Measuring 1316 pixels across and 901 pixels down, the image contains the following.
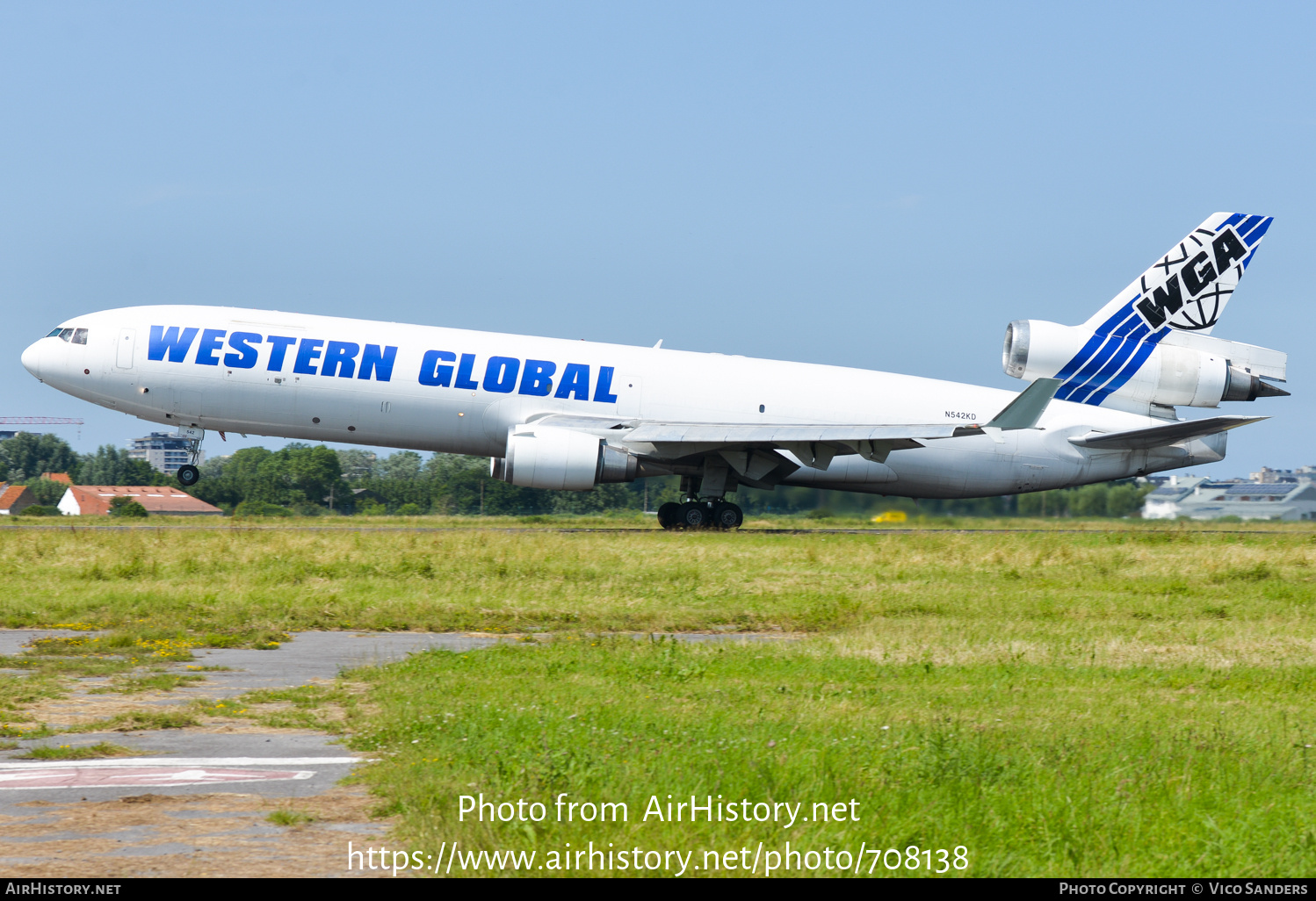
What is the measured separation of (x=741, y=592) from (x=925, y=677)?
7.25 meters

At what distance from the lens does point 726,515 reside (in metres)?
30.7

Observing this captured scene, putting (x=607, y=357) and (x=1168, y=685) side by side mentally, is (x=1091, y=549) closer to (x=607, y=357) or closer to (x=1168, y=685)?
(x=607, y=357)

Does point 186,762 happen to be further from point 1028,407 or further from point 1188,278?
point 1188,278

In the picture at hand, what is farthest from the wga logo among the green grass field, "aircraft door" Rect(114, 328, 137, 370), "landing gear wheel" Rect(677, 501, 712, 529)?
"aircraft door" Rect(114, 328, 137, 370)

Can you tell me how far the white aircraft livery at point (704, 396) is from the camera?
93.6 feet

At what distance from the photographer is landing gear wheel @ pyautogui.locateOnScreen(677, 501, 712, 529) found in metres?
30.6

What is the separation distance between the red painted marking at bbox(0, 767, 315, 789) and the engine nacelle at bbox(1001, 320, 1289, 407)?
1124 inches

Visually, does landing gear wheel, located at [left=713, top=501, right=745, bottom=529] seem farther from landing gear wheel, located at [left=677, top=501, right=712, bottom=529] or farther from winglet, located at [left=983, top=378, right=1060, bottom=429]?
winglet, located at [left=983, top=378, right=1060, bottom=429]

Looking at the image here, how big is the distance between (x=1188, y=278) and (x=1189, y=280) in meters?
0.08

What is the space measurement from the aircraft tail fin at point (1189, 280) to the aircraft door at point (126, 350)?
24.8 metres
